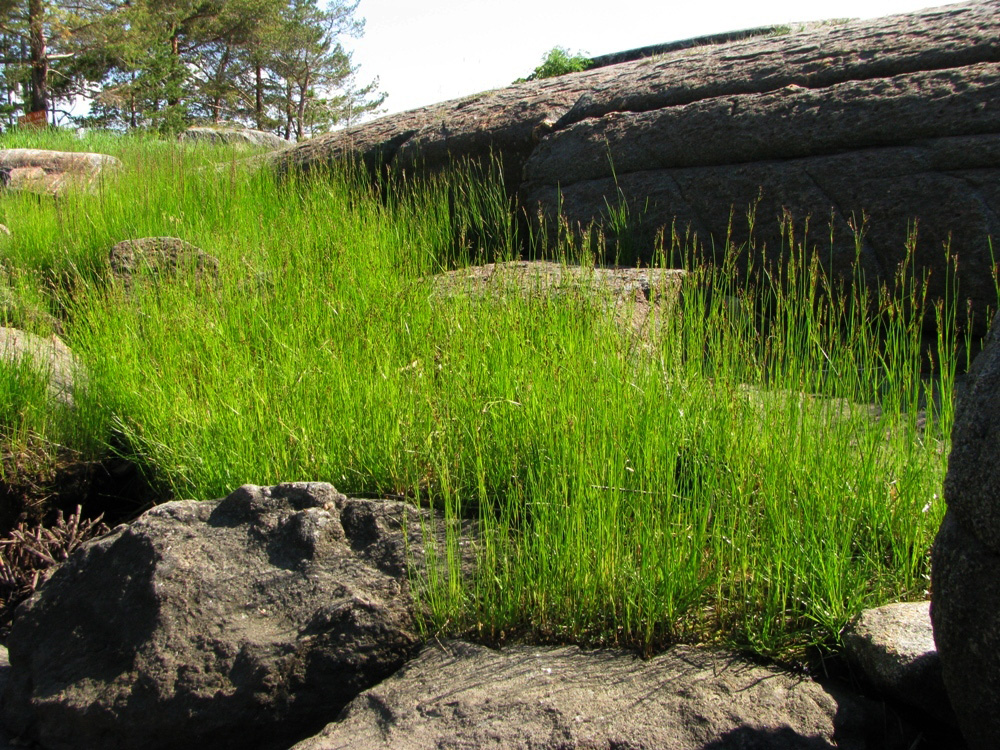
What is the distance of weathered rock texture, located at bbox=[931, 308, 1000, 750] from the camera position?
63.2 inches

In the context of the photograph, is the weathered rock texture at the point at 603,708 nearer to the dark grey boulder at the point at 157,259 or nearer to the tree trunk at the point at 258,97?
the dark grey boulder at the point at 157,259

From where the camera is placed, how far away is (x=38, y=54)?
59.5 feet

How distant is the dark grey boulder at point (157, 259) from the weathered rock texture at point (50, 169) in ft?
10.4

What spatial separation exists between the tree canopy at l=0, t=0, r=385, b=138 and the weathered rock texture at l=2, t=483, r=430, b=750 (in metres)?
16.4

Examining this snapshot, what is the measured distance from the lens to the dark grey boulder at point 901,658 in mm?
2016

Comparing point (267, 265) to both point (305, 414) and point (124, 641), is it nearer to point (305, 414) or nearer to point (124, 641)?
point (305, 414)

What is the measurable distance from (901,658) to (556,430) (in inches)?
48.3

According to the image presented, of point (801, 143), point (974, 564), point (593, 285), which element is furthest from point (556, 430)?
point (801, 143)

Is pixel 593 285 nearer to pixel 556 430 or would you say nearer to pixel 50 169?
pixel 556 430

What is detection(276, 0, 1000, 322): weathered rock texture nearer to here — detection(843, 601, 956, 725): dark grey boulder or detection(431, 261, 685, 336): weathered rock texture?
detection(431, 261, 685, 336): weathered rock texture

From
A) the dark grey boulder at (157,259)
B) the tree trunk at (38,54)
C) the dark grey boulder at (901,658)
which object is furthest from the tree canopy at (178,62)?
the dark grey boulder at (901,658)

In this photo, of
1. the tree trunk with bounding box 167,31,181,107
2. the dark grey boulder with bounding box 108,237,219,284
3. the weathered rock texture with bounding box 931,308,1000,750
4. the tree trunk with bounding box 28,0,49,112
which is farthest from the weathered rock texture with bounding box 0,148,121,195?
the tree trunk with bounding box 167,31,181,107

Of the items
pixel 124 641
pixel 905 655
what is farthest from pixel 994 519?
pixel 124 641

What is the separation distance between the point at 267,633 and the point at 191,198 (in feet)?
17.9
